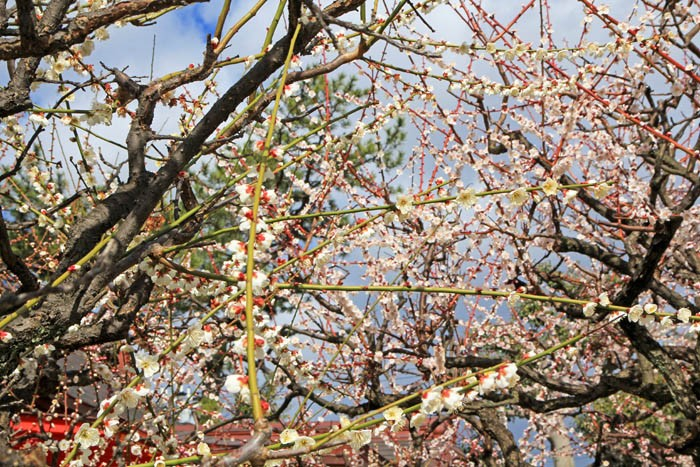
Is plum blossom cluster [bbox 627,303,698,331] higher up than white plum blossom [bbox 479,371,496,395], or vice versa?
plum blossom cluster [bbox 627,303,698,331]

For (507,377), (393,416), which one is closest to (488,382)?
(507,377)

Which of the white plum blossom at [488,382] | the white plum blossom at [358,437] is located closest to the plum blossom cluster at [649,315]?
the white plum blossom at [488,382]

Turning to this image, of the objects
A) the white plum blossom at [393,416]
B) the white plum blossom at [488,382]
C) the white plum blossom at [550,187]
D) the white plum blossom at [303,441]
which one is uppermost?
the white plum blossom at [550,187]

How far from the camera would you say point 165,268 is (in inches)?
79.5

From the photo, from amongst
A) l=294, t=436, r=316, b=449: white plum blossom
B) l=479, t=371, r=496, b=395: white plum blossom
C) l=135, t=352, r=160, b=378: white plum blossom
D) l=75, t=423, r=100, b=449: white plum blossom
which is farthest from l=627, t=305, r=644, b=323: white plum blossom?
l=75, t=423, r=100, b=449: white plum blossom

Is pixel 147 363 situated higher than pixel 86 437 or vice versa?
pixel 147 363

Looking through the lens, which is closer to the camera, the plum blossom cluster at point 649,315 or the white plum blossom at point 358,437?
the white plum blossom at point 358,437

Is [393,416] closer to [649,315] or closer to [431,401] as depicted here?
[431,401]

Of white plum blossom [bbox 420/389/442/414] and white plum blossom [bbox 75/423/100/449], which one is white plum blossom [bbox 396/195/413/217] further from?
white plum blossom [bbox 75/423/100/449]

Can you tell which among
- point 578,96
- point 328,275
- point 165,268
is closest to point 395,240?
point 328,275

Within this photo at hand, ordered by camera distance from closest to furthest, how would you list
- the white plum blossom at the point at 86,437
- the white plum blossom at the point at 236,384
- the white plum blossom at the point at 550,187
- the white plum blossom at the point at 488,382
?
the white plum blossom at the point at 236,384, the white plum blossom at the point at 488,382, the white plum blossom at the point at 86,437, the white plum blossom at the point at 550,187

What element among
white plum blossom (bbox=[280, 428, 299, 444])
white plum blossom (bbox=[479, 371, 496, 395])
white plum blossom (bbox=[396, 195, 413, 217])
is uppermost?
white plum blossom (bbox=[396, 195, 413, 217])

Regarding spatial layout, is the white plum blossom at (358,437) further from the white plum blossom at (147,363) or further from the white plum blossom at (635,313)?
the white plum blossom at (635,313)

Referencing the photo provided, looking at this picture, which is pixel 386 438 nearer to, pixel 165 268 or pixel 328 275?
pixel 328 275
